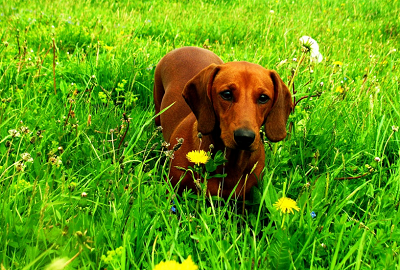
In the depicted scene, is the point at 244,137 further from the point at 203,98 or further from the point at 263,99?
the point at 203,98

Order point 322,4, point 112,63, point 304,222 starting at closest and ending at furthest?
point 304,222 → point 112,63 → point 322,4

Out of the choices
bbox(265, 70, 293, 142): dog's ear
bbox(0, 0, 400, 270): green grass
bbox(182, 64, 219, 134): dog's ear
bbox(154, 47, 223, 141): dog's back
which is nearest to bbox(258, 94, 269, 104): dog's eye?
bbox(265, 70, 293, 142): dog's ear

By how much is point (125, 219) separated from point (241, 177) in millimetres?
763

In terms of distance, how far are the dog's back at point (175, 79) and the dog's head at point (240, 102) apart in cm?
58

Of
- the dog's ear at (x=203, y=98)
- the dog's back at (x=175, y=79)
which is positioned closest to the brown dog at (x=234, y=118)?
the dog's ear at (x=203, y=98)

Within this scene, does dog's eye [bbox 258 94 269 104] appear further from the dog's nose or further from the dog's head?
the dog's nose

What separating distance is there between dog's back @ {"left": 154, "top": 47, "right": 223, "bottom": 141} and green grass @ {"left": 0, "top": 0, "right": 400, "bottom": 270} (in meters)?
0.16

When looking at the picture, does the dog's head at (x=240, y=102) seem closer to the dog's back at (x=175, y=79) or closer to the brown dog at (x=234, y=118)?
the brown dog at (x=234, y=118)

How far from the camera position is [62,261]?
91cm

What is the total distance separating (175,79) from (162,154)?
26.3 inches

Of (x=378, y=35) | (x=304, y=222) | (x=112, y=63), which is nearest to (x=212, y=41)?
(x=112, y=63)

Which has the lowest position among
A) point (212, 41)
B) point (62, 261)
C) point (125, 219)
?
point (212, 41)

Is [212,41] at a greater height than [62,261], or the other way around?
[62,261]

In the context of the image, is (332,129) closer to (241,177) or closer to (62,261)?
(241,177)
